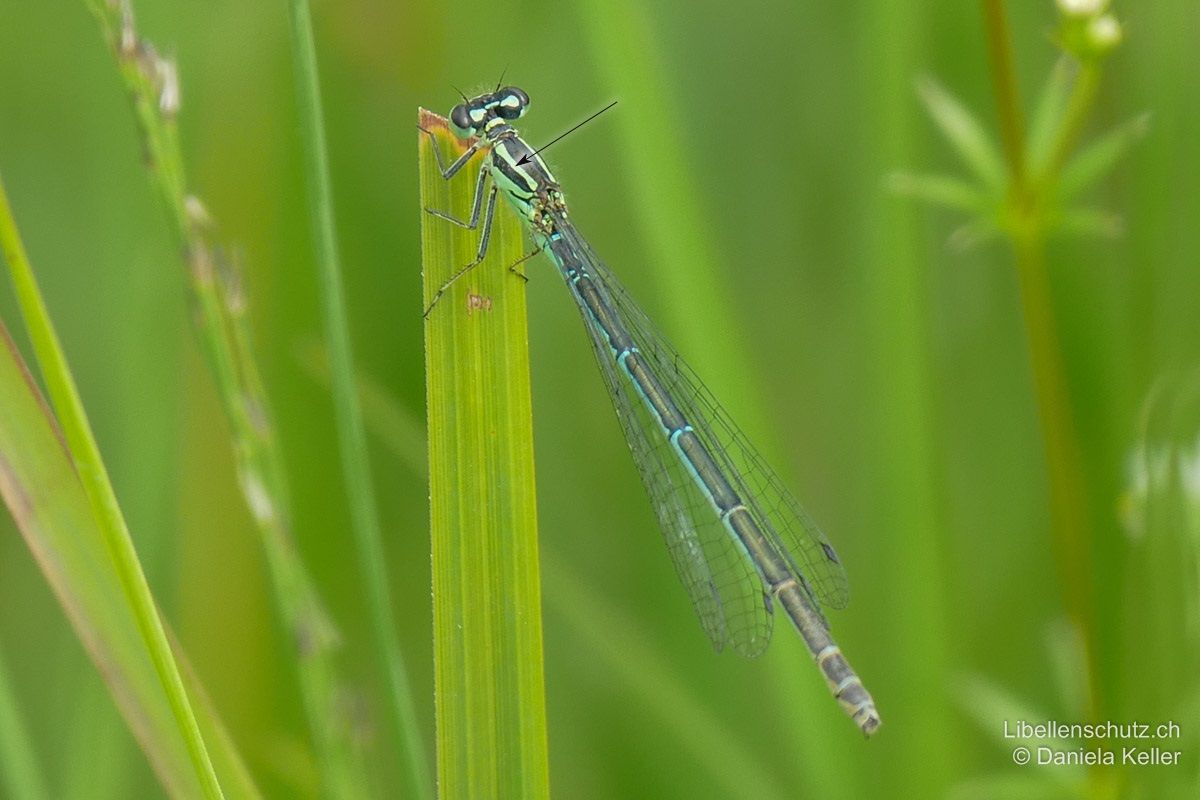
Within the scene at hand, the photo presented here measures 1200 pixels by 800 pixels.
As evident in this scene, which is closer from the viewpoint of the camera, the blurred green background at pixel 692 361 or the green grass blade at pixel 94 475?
the green grass blade at pixel 94 475

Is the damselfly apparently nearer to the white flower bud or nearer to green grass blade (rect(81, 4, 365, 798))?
green grass blade (rect(81, 4, 365, 798))

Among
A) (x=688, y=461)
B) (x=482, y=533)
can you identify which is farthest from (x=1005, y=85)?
(x=482, y=533)

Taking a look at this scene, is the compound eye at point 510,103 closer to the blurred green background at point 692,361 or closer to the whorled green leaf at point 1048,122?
the blurred green background at point 692,361

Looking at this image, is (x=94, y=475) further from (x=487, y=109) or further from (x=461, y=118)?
(x=487, y=109)

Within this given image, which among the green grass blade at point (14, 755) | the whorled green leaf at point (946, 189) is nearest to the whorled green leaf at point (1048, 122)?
the whorled green leaf at point (946, 189)

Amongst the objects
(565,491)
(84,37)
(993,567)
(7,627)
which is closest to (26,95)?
(84,37)

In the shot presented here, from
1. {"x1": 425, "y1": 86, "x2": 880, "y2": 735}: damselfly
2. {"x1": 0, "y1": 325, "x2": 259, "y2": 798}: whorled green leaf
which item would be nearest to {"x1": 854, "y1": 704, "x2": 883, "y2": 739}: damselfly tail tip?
{"x1": 425, "y1": 86, "x2": 880, "y2": 735}: damselfly
